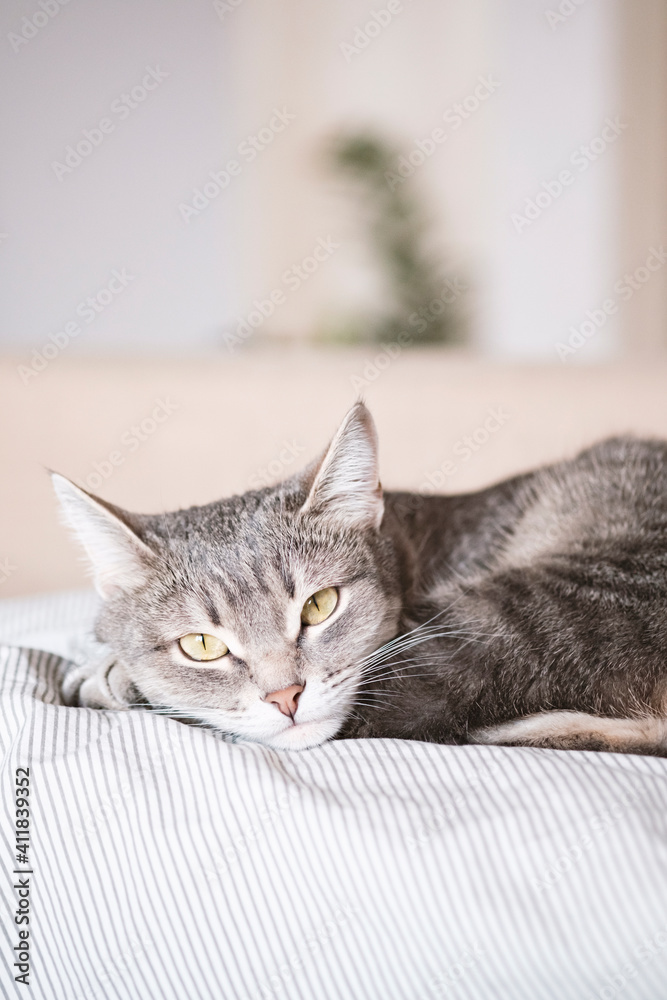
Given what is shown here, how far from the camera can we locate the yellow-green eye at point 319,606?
1086 millimetres

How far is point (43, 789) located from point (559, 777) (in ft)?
1.91

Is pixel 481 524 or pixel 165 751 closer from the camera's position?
pixel 165 751

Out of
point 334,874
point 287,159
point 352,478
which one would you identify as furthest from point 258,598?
point 287,159

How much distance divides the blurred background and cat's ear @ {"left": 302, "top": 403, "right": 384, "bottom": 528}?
93 cm

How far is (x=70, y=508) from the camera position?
3.61 ft

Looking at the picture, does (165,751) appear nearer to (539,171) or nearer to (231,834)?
(231,834)

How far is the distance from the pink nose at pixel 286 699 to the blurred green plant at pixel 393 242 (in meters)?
2.75

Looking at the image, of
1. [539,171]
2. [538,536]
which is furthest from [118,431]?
[539,171]

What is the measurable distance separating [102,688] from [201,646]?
0.18 metres

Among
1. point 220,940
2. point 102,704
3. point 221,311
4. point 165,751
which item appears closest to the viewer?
point 220,940

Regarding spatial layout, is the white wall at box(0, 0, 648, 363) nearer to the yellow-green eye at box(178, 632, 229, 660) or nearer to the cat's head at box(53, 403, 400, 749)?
the cat's head at box(53, 403, 400, 749)

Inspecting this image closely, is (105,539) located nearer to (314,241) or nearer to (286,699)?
(286,699)

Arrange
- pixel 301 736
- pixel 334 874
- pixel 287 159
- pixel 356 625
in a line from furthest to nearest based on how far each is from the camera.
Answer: pixel 287 159 → pixel 356 625 → pixel 301 736 → pixel 334 874

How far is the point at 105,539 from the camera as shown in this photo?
1.11m
